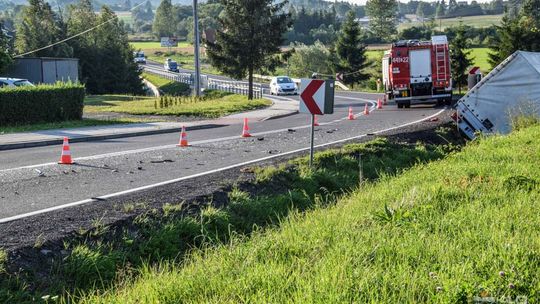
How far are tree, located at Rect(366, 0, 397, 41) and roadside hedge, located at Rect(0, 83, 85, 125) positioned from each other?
338 ft

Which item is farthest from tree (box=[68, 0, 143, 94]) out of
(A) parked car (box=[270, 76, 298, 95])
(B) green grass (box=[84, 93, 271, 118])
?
(B) green grass (box=[84, 93, 271, 118])

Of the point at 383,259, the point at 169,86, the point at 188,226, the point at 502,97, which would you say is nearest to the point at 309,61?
the point at 169,86

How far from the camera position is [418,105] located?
3197cm

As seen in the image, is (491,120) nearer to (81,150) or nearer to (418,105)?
(81,150)

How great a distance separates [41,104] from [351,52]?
48.2 meters

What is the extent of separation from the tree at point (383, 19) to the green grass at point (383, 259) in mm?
117246

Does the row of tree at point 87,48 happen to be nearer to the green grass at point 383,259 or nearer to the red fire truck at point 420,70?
the red fire truck at point 420,70

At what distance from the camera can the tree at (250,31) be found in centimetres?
3725

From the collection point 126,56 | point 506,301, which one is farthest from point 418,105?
point 126,56

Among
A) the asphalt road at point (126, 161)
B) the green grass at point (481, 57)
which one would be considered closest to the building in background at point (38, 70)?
the asphalt road at point (126, 161)

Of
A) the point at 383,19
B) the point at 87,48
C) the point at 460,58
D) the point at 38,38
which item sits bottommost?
the point at 460,58

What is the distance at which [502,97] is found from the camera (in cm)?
1816

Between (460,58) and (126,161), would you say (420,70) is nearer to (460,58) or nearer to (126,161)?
(126,161)

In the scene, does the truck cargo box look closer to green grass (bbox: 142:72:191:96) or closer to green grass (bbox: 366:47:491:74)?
green grass (bbox: 142:72:191:96)
